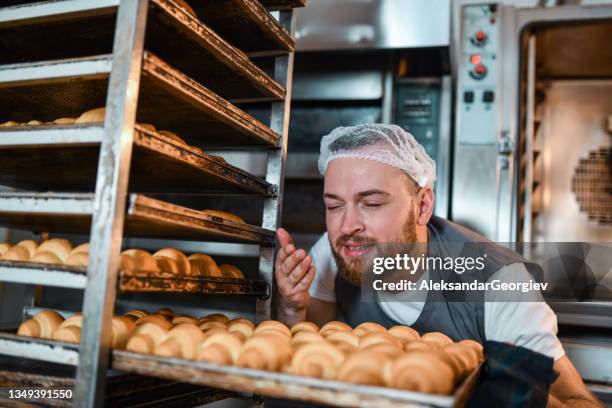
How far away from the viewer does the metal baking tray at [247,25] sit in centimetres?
136

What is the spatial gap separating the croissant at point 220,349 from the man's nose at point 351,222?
23.7 inches

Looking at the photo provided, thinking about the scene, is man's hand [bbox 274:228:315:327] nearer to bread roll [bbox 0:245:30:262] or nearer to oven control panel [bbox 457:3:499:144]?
bread roll [bbox 0:245:30:262]

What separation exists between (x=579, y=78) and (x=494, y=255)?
1.57 meters

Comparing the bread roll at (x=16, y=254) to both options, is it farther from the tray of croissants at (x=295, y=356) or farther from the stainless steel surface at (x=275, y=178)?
the stainless steel surface at (x=275, y=178)

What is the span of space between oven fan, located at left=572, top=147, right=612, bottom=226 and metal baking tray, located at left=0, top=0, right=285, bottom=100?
5.85 feet

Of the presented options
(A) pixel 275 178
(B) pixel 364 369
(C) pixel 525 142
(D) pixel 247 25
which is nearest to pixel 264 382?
(B) pixel 364 369

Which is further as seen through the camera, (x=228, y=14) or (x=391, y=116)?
(x=391, y=116)

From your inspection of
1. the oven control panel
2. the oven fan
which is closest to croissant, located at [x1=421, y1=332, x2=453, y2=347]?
the oven control panel

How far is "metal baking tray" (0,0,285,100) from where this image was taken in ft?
3.77

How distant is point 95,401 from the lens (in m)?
0.99

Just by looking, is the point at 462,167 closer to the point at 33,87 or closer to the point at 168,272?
the point at 168,272

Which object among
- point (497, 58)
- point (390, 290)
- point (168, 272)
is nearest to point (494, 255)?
point (390, 290)

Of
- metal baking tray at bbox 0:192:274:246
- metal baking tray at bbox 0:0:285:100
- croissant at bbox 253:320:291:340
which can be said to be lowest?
croissant at bbox 253:320:291:340

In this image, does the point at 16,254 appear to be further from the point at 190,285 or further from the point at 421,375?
the point at 421,375
